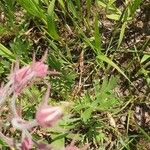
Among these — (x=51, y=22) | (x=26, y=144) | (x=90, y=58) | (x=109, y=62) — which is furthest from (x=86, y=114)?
(x=26, y=144)

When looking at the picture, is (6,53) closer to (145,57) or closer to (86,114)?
(86,114)

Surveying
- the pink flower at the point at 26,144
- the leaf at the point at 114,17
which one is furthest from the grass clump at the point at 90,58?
the pink flower at the point at 26,144

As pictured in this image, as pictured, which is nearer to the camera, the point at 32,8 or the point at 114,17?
the point at 32,8

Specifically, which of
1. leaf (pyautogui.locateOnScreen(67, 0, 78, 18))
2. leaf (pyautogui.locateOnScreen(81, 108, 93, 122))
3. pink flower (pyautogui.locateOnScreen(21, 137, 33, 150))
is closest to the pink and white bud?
pink flower (pyautogui.locateOnScreen(21, 137, 33, 150))

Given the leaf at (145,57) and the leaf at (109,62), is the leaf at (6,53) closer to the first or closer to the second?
the leaf at (109,62)

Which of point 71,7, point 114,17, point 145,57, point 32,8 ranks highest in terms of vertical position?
point 32,8

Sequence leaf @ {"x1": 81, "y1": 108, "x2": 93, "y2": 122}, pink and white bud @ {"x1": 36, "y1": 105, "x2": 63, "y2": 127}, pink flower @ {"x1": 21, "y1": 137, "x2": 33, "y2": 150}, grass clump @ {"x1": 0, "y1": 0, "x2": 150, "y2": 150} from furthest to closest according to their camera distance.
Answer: grass clump @ {"x1": 0, "y1": 0, "x2": 150, "y2": 150}, leaf @ {"x1": 81, "y1": 108, "x2": 93, "y2": 122}, pink flower @ {"x1": 21, "y1": 137, "x2": 33, "y2": 150}, pink and white bud @ {"x1": 36, "y1": 105, "x2": 63, "y2": 127}

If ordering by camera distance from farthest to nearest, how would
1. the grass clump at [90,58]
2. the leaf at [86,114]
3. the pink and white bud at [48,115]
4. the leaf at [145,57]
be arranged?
the leaf at [145,57] → the grass clump at [90,58] → the leaf at [86,114] → the pink and white bud at [48,115]

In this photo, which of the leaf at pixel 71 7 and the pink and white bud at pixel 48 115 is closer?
the pink and white bud at pixel 48 115

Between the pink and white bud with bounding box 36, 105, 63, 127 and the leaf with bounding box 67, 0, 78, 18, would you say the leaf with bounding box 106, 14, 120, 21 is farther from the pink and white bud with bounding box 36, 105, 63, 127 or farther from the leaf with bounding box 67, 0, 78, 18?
the pink and white bud with bounding box 36, 105, 63, 127
